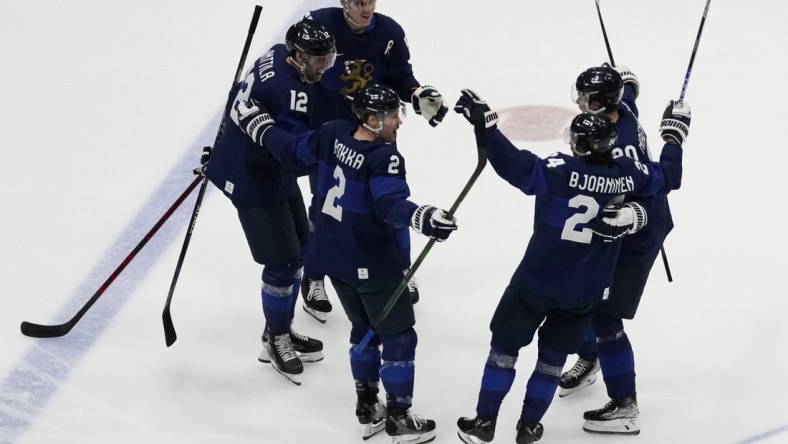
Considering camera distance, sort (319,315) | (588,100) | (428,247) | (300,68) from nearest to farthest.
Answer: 1. (428,247)
2. (588,100)
3. (300,68)
4. (319,315)

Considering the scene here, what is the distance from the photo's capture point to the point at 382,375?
4.14 metres

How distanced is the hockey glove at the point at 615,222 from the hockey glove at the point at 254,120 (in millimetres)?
1132

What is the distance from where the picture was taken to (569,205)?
3797 millimetres

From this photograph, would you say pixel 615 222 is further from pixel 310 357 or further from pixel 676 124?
pixel 310 357

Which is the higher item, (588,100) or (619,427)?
(588,100)

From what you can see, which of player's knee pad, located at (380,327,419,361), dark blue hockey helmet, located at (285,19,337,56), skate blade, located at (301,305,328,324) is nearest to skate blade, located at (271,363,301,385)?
skate blade, located at (301,305,328,324)

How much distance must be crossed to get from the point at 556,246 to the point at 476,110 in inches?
19.3

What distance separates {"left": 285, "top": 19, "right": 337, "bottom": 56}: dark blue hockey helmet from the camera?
4141mm

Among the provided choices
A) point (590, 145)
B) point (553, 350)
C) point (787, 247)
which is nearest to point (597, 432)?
point (553, 350)

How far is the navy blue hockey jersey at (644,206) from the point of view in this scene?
3.99m

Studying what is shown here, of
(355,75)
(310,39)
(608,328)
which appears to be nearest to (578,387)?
(608,328)

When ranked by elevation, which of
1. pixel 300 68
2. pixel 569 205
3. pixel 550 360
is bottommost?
pixel 550 360

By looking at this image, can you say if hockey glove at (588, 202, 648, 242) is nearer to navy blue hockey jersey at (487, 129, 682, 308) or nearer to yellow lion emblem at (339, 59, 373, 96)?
navy blue hockey jersey at (487, 129, 682, 308)

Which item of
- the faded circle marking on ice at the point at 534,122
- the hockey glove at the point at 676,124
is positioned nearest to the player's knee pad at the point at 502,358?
the hockey glove at the point at 676,124
